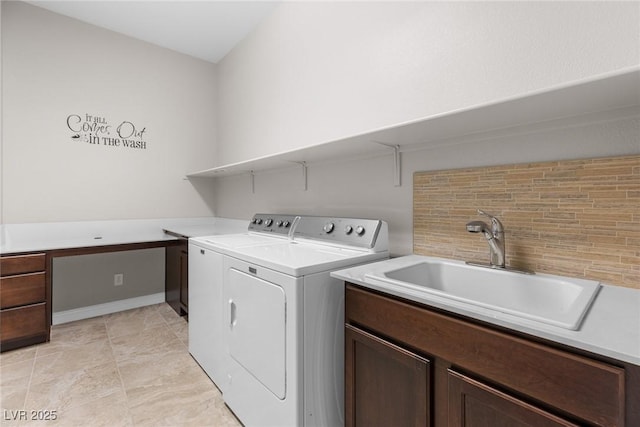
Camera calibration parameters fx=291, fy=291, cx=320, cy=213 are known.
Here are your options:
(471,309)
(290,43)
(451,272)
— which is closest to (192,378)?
(451,272)

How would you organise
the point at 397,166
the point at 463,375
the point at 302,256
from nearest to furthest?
the point at 463,375
the point at 302,256
the point at 397,166

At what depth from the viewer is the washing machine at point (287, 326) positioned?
1.21m

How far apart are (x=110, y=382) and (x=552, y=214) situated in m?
2.66

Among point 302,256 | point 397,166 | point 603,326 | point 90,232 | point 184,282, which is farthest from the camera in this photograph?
point 90,232

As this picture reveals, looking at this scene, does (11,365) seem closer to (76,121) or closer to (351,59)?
(76,121)

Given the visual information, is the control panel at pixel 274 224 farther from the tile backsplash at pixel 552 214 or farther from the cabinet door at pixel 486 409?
the cabinet door at pixel 486 409

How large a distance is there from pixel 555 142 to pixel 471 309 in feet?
2.73

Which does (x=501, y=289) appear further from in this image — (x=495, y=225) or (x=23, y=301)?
(x=23, y=301)

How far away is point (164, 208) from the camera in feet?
11.3

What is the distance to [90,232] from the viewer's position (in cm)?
295

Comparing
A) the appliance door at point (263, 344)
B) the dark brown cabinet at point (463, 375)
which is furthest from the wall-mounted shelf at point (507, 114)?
the appliance door at point (263, 344)

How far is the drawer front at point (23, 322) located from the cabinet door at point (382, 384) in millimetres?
2624

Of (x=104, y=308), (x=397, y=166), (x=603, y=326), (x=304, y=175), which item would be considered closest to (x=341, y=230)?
(x=397, y=166)

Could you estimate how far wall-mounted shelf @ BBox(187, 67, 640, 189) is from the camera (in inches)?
32.1
